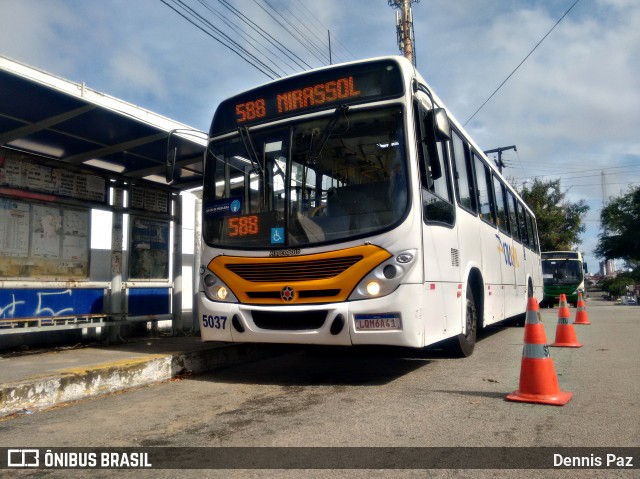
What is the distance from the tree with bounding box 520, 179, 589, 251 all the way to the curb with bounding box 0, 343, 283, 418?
118 ft

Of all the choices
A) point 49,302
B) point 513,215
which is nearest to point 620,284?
point 513,215

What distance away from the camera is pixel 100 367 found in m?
5.65

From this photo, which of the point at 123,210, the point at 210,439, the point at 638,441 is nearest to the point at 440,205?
the point at 638,441

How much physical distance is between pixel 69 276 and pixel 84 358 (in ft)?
6.58

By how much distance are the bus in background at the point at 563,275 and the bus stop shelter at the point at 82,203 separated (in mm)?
21731

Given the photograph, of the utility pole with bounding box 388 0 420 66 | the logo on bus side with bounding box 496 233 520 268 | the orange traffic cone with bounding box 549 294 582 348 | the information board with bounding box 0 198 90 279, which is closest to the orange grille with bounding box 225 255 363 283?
the information board with bounding box 0 198 90 279

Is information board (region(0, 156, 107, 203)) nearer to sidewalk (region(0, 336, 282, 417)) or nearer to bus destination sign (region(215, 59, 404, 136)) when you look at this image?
sidewalk (region(0, 336, 282, 417))

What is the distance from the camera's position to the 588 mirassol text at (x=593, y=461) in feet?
10.3

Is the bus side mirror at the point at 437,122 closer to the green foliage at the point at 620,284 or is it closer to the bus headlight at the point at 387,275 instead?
the bus headlight at the point at 387,275

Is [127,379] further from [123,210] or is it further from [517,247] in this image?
[517,247]

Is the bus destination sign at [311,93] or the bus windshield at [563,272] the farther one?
the bus windshield at [563,272]

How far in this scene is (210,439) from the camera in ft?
12.5

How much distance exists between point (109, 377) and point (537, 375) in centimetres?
426

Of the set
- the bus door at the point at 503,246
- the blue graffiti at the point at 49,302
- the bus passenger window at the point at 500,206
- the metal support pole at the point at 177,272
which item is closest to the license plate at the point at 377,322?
the bus door at the point at 503,246
